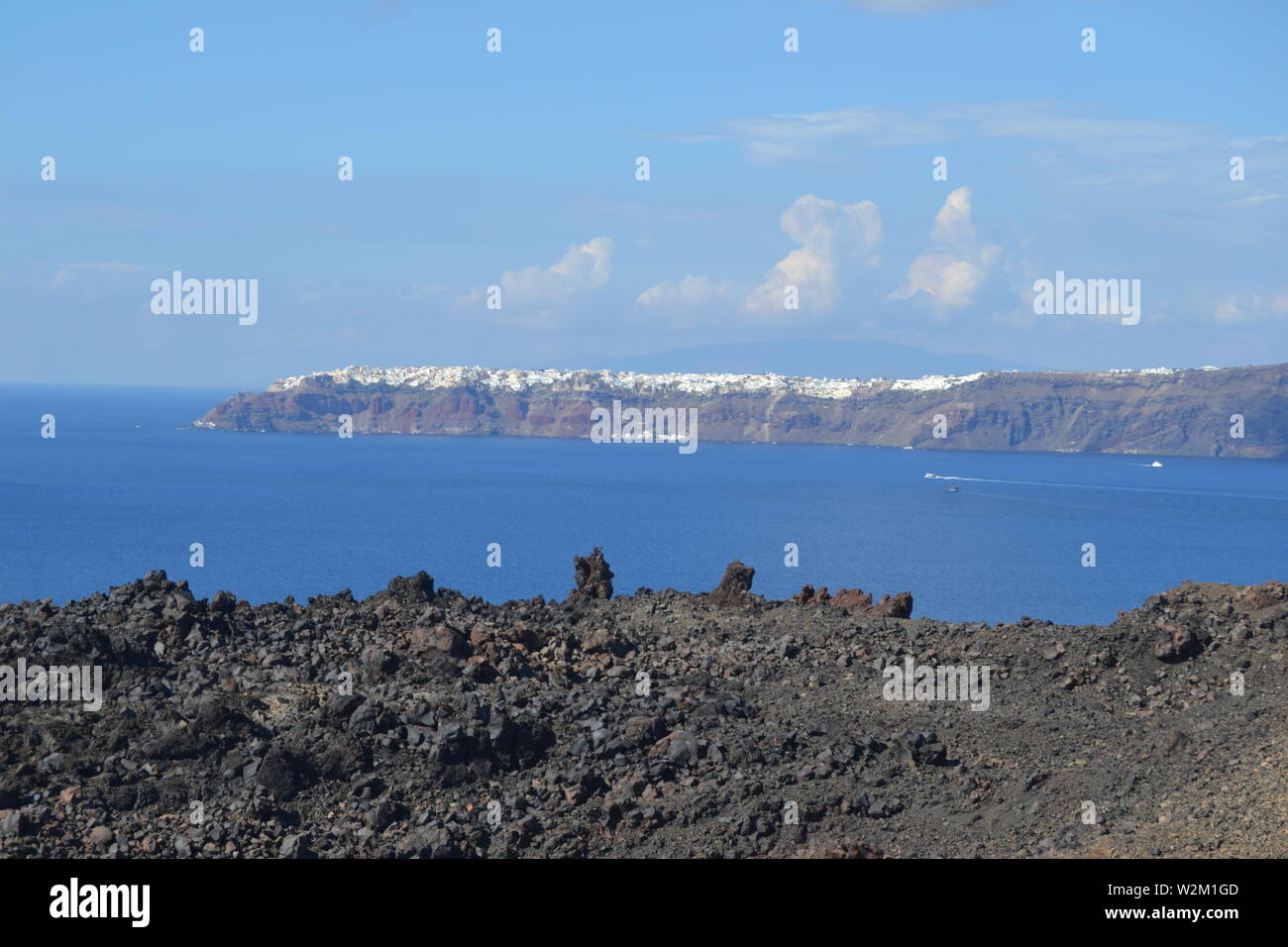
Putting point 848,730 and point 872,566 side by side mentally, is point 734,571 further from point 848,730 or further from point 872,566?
point 872,566

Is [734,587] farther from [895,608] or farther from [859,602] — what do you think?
[895,608]

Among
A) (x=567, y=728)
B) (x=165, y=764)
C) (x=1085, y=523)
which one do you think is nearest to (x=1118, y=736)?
(x=567, y=728)

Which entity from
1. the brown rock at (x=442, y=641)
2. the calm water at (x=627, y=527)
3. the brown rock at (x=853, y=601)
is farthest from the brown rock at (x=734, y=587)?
the calm water at (x=627, y=527)

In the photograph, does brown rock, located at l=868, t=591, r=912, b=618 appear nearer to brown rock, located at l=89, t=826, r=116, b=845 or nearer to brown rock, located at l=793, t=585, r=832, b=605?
brown rock, located at l=793, t=585, r=832, b=605

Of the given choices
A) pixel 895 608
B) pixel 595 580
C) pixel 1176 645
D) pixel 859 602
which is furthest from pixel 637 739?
pixel 595 580

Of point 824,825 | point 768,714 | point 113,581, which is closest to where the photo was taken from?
point 824,825

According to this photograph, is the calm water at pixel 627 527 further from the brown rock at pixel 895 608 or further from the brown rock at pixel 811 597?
the brown rock at pixel 895 608
